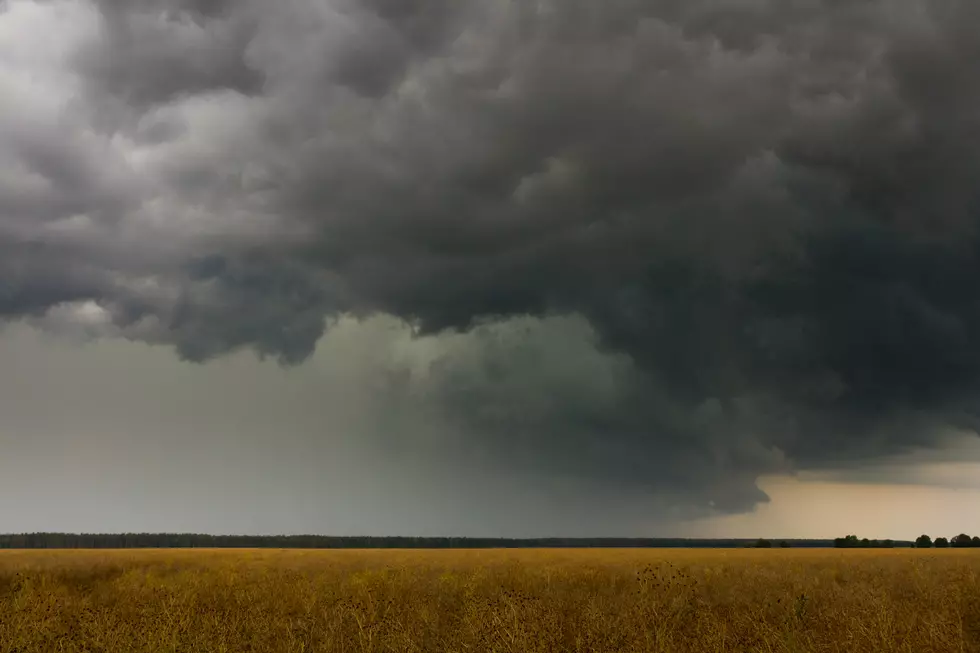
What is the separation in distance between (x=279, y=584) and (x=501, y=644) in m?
15.2

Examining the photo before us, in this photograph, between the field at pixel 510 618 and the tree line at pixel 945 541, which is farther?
the tree line at pixel 945 541

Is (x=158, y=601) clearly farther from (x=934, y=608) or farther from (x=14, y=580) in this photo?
(x=934, y=608)

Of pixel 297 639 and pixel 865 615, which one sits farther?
pixel 865 615

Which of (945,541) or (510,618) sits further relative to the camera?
(945,541)

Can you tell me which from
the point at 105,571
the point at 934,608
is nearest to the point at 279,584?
the point at 105,571

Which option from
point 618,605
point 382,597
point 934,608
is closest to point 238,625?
point 382,597

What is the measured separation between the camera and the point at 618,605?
710 inches

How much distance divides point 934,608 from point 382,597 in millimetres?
14785

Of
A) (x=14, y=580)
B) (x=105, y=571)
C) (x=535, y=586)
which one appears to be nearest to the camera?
(x=535, y=586)

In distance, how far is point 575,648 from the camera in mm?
13195

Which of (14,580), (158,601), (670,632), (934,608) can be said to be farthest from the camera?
(14,580)

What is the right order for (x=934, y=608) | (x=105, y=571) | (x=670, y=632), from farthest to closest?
(x=105, y=571), (x=934, y=608), (x=670, y=632)

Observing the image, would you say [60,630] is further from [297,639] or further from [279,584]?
[279,584]

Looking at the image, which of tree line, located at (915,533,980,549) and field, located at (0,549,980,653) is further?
tree line, located at (915,533,980,549)
